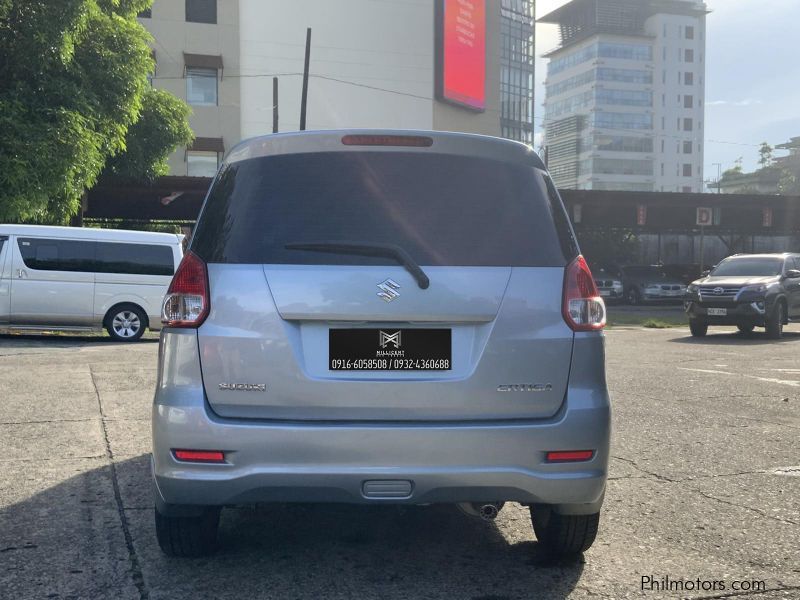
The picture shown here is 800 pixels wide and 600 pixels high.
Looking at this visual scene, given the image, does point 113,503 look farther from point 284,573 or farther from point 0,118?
point 0,118

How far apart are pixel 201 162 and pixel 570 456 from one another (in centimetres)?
3976

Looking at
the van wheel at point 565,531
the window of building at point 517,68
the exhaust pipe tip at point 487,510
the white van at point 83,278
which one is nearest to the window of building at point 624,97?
the window of building at point 517,68

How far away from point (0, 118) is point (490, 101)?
141 feet

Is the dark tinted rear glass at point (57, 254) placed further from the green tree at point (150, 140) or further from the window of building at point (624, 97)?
the window of building at point (624, 97)

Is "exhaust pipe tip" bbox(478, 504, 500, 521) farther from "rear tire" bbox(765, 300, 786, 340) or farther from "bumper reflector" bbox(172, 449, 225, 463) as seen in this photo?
"rear tire" bbox(765, 300, 786, 340)

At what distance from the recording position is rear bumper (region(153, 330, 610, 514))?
3137mm

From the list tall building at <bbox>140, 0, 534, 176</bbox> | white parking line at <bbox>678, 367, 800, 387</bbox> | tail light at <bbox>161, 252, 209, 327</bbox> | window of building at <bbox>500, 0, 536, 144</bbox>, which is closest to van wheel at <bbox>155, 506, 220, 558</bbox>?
tail light at <bbox>161, 252, 209, 327</bbox>

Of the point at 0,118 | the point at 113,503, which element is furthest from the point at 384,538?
the point at 0,118

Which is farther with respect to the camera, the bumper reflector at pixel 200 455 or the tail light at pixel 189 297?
the tail light at pixel 189 297

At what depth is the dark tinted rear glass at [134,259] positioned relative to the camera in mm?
16688

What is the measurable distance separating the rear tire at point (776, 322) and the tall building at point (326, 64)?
28647mm

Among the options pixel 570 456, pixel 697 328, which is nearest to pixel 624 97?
pixel 697 328

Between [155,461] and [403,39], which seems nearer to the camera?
[155,461]

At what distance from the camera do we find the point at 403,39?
51688 mm
